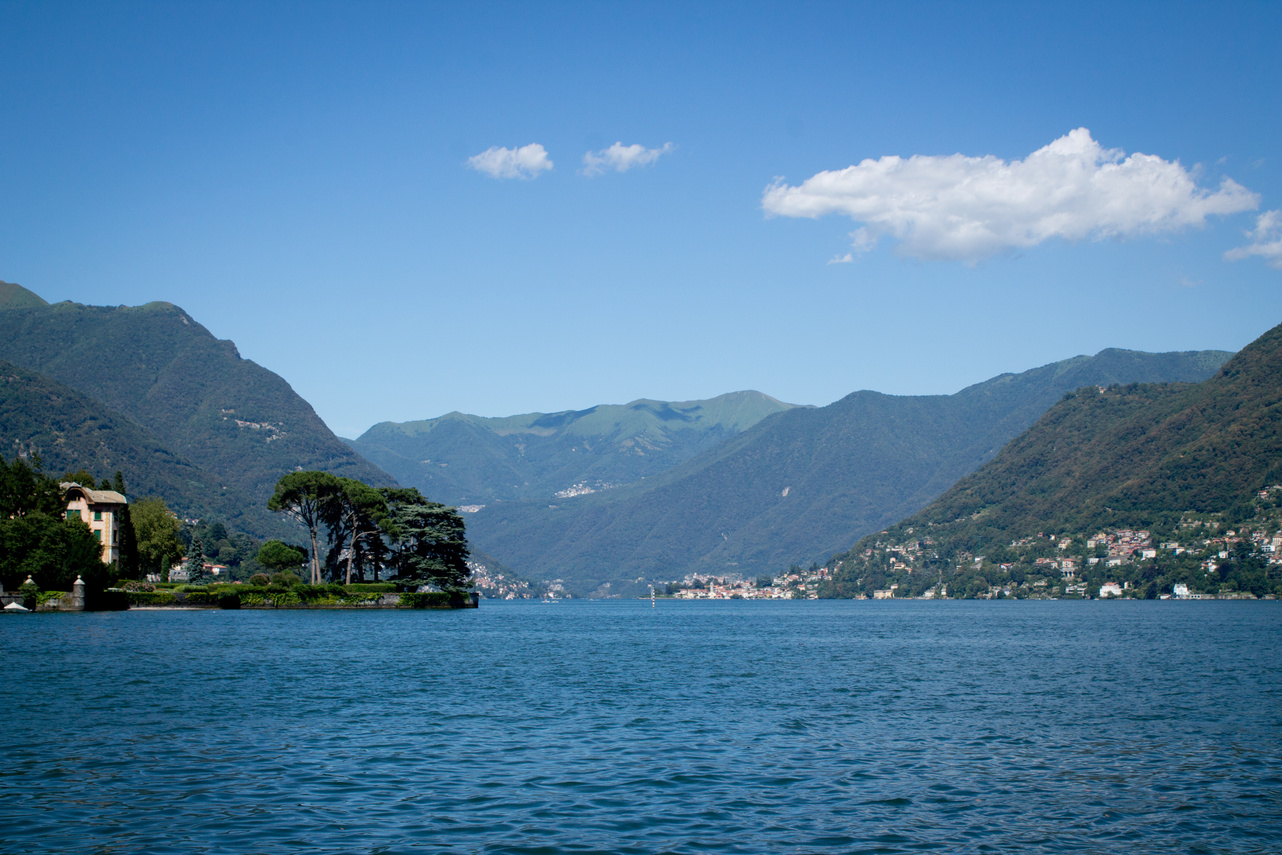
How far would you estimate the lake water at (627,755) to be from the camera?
58.6 ft

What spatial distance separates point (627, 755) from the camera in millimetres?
25250

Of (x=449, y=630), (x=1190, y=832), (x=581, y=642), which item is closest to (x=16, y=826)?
(x=1190, y=832)

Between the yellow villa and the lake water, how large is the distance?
65.2m

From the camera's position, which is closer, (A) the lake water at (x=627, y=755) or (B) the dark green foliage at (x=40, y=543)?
(A) the lake water at (x=627, y=755)

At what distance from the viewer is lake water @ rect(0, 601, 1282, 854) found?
17.9 meters

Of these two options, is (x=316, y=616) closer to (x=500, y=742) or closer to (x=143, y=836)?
(x=500, y=742)

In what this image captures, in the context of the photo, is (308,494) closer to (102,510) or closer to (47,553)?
(102,510)

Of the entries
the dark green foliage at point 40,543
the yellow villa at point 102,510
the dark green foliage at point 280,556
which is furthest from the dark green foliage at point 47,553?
the dark green foliage at point 280,556

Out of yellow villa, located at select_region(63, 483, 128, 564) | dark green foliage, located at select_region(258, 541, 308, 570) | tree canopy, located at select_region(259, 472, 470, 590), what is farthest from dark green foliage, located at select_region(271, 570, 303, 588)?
yellow villa, located at select_region(63, 483, 128, 564)

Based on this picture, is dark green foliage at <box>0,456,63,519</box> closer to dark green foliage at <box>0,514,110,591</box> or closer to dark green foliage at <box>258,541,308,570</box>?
dark green foliage at <box>0,514,110,591</box>

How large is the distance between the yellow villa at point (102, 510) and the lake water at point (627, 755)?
214ft

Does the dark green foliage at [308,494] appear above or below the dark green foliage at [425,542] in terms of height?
above

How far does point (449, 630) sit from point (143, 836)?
223ft

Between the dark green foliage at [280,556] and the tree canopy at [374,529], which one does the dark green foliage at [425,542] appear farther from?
the dark green foliage at [280,556]
